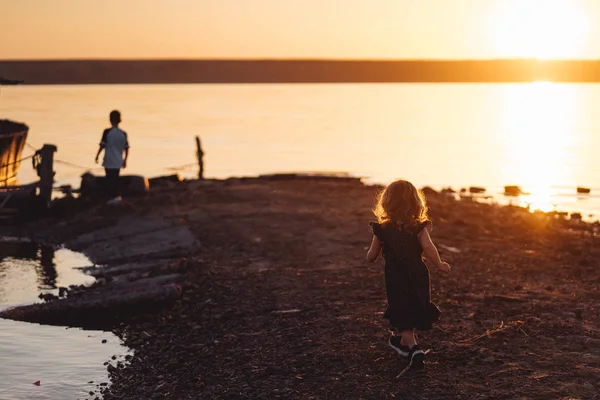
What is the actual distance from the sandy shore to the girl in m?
0.35

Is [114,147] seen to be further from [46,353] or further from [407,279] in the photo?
[407,279]

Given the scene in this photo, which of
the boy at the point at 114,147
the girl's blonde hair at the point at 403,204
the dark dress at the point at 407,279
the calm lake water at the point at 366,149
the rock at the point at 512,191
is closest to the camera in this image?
the girl's blonde hair at the point at 403,204

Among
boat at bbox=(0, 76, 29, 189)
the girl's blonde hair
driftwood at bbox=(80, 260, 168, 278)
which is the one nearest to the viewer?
the girl's blonde hair

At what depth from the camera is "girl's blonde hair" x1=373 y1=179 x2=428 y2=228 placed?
27.0 feet

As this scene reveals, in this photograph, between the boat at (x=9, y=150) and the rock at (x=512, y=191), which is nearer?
the boat at (x=9, y=150)

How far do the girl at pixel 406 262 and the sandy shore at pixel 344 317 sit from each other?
0.35 m

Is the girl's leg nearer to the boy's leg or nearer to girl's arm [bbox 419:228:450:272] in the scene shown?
girl's arm [bbox 419:228:450:272]

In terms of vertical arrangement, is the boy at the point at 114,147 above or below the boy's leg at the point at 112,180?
above

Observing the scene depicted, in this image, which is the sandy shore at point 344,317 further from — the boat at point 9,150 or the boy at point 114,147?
the boat at point 9,150

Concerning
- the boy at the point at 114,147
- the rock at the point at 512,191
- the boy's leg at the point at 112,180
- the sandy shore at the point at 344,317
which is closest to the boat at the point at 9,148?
the boy's leg at the point at 112,180

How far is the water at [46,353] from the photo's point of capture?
9.67 m

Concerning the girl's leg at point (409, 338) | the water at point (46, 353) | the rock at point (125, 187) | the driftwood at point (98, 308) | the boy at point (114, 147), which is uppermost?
the boy at point (114, 147)

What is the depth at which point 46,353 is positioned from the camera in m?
10.9

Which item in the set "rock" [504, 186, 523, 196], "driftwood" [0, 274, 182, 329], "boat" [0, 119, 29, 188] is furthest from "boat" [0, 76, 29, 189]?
"rock" [504, 186, 523, 196]
